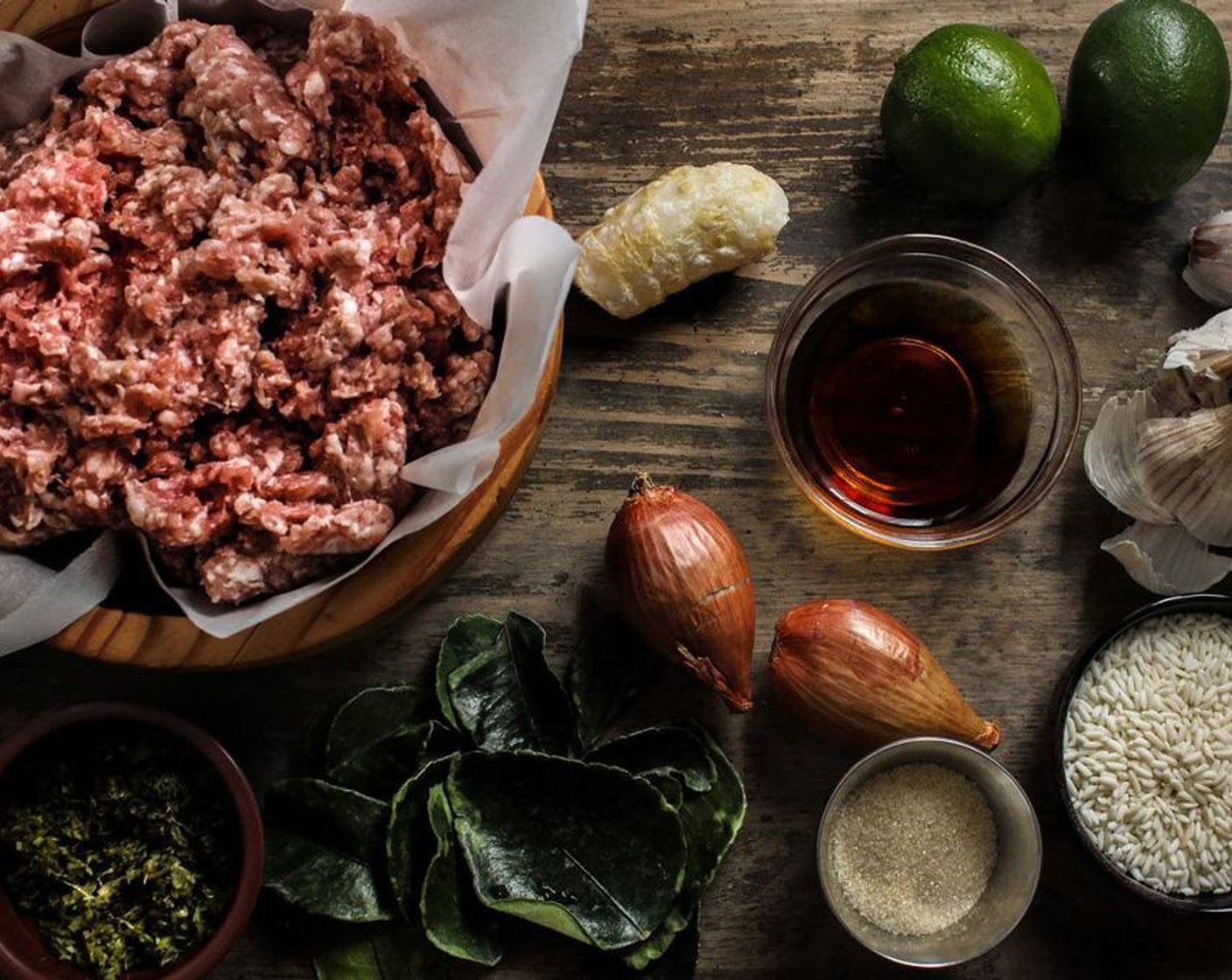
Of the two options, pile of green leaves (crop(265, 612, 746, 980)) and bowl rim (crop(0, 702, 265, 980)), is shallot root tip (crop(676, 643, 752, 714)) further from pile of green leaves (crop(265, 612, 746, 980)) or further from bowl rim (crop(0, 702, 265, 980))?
bowl rim (crop(0, 702, 265, 980))

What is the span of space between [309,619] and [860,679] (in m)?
0.59

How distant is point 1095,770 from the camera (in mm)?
1557

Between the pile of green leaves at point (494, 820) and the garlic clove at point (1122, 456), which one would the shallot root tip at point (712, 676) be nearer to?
the pile of green leaves at point (494, 820)

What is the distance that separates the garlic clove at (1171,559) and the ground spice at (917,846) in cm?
31

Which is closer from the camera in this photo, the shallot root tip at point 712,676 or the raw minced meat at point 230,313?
the raw minced meat at point 230,313

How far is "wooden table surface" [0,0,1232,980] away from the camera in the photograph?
1583mm

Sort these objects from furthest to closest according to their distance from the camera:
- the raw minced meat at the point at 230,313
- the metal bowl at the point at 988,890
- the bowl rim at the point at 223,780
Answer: the metal bowl at the point at 988,890
the bowl rim at the point at 223,780
the raw minced meat at the point at 230,313

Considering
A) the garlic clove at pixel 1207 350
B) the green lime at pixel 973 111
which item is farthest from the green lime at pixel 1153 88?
the garlic clove at pixel 1207 350

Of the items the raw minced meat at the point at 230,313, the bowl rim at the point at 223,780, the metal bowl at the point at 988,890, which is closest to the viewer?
the raw minced meat at the point at 230,313

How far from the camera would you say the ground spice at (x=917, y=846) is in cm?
155

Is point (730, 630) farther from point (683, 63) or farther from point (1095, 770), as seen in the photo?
point (683, 63)

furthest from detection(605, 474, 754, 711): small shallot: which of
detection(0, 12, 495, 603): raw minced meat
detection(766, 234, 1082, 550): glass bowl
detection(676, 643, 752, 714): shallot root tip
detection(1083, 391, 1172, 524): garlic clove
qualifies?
detection(1083, 391, 1172, 524): garlic clove

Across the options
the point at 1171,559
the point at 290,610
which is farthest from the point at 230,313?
the point at 1171,559

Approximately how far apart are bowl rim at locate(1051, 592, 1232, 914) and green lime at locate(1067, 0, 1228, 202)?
47cm
